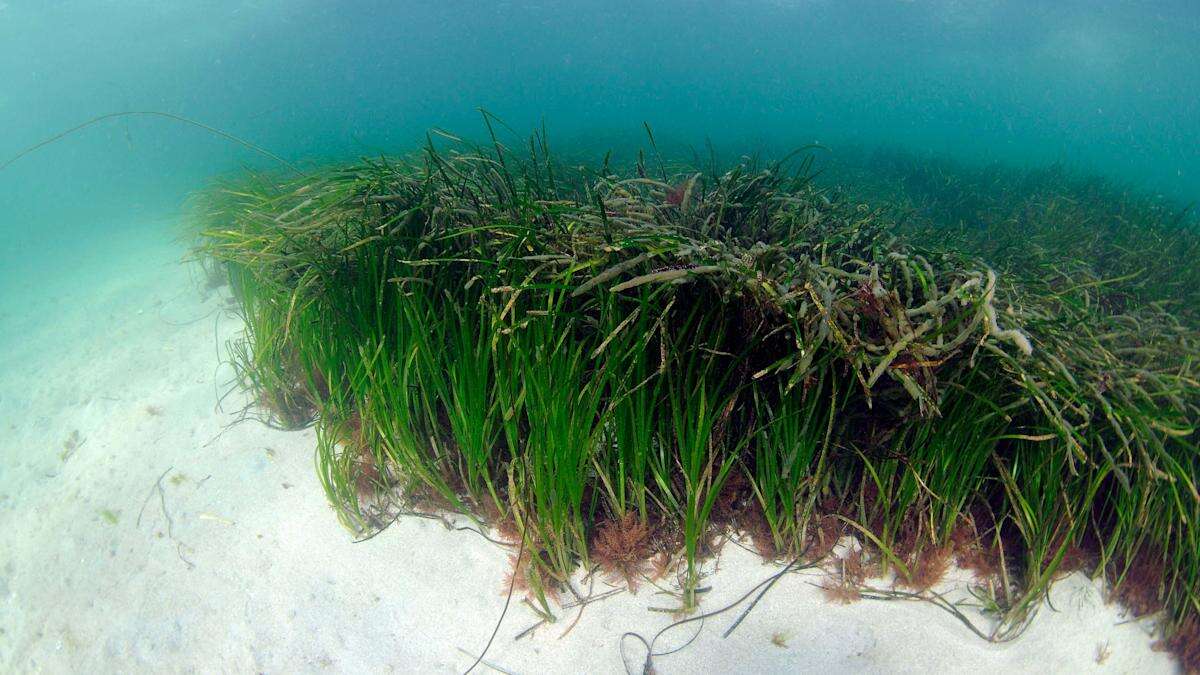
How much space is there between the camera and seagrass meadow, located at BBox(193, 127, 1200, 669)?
1914 millimetres

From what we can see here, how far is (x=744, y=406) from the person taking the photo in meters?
2.20

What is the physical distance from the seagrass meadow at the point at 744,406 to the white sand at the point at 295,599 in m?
0.16

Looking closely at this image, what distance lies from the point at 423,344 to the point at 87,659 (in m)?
2.62

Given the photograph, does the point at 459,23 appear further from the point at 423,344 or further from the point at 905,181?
the point at 423,344

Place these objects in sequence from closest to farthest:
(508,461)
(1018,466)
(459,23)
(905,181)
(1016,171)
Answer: (1018,466)
(508,461)
(905,181)
(1016,171)
(459,23)

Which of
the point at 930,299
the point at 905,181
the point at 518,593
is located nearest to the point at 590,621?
the point at 518,593

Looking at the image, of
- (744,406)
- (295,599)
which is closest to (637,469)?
(744,406)

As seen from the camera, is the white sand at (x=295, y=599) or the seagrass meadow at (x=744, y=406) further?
the white sand at (x=295, y=599)

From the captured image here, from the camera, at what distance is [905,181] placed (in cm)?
1189

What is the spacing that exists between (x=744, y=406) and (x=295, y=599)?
2438mm

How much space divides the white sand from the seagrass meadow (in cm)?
16

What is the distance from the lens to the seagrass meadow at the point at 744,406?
1.91m

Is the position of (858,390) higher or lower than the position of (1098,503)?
higher

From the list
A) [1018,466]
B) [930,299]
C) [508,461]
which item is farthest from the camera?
[508,461]
